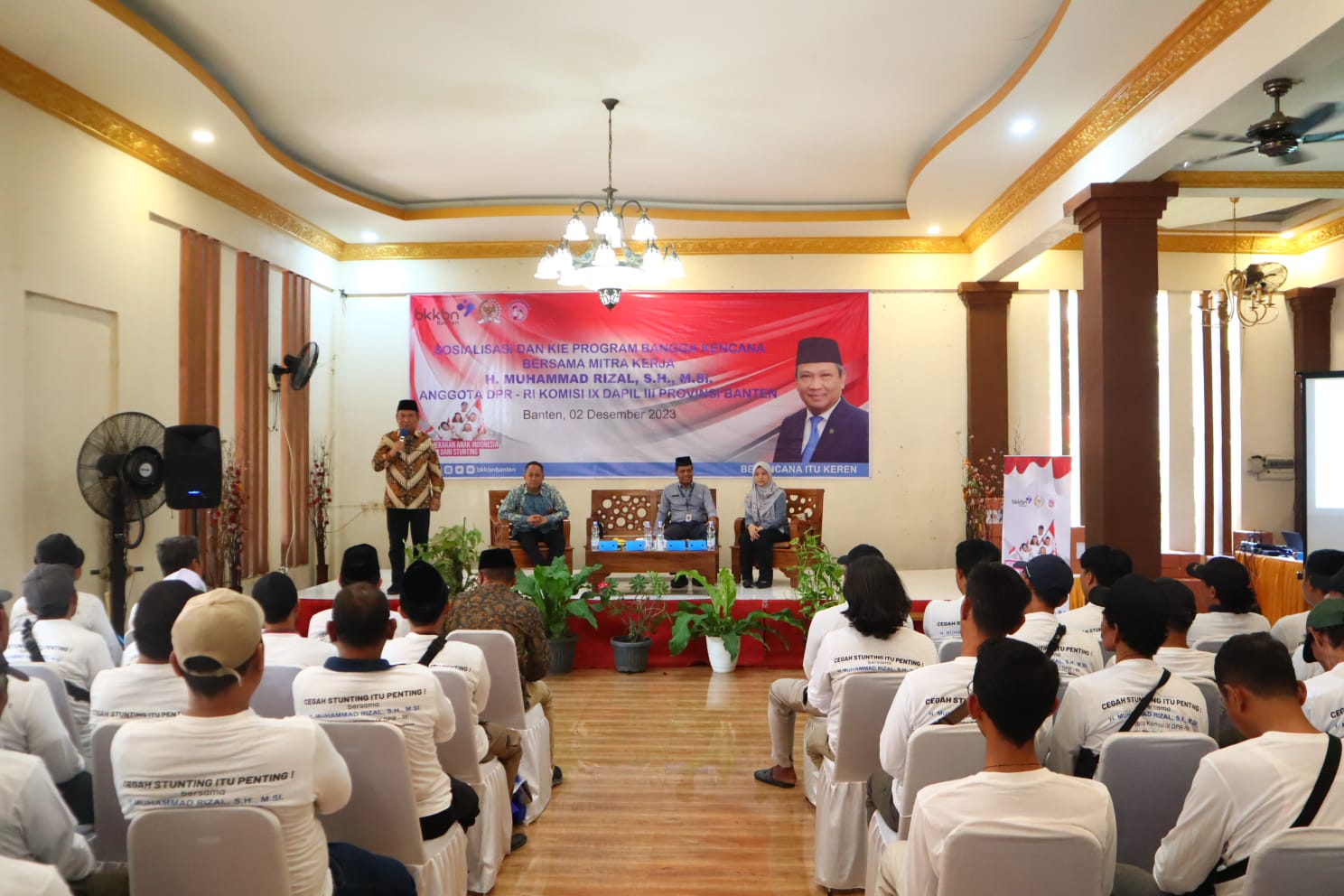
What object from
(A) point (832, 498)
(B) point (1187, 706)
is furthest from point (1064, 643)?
(A) point (832, 498)

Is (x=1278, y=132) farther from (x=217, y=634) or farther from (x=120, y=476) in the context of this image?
(x=120, y=476)

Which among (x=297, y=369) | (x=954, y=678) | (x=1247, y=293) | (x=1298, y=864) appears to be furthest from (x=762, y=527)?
(x=1298, y=864)

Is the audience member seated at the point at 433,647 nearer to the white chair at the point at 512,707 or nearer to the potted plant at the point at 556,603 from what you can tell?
the white chair at the point at 512,707

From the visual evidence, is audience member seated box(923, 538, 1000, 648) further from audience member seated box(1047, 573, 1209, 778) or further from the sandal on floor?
audience member seated box(1047, 573, 1209, 778)

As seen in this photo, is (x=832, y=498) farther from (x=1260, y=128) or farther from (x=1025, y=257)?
(x=1260, y=128)

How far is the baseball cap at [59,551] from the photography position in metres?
3.61

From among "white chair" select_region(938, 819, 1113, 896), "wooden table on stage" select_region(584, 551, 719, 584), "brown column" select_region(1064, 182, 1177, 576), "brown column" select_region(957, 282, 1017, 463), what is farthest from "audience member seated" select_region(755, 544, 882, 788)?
"brown column" select_region(957, 282, 1017, 463)

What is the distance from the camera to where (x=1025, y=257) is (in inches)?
307

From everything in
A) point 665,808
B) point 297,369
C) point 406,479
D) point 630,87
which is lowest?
point 665,808

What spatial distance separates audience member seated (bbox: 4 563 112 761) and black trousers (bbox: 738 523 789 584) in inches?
202

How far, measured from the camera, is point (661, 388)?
911 centimetres

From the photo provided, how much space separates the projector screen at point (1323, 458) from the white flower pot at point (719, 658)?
376 centimetres

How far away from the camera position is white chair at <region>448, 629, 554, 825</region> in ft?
11.2

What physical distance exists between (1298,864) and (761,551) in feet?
19.9
